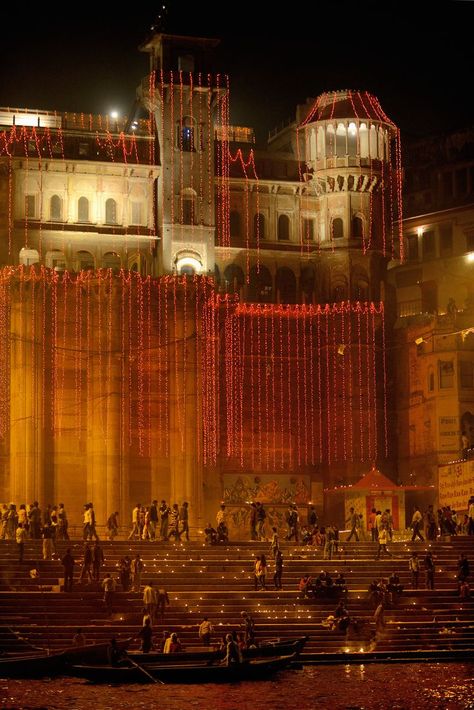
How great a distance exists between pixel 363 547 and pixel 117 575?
8955mm

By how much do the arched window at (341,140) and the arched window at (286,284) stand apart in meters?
5.88

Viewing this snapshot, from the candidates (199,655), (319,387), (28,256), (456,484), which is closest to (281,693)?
(199,655)

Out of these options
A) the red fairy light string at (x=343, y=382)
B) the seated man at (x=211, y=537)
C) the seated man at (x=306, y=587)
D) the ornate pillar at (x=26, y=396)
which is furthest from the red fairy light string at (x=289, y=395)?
the seated man at (x=306, y=587)

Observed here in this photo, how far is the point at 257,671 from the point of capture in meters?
38.8

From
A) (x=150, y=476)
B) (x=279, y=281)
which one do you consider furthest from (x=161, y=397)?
(x=279, y=281)

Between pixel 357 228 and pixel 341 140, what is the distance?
4.12 m

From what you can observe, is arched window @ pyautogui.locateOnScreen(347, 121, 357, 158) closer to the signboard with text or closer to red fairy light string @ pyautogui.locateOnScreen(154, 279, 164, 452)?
red fairy light string @ pyautogui.locateOnScreen(154, 279, 164, 452)

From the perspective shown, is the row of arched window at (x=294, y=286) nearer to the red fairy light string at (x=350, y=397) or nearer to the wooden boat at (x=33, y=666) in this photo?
the red fairy light string at (x=350, y=397)

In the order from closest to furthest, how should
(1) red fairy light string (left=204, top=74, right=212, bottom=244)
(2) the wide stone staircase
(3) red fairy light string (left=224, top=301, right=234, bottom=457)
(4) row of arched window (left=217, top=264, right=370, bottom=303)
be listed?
1. (2) the wide stone staircase
2. (3) red fairy light string (left=224, top=301, right=234, bottom=457)
3. (1) red fairy light string (left=204, top=74, right=212, bottom=244)
4. (4) row of arched window (left=217, top=264, right=370, bottom=303)

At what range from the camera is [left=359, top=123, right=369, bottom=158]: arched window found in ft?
238

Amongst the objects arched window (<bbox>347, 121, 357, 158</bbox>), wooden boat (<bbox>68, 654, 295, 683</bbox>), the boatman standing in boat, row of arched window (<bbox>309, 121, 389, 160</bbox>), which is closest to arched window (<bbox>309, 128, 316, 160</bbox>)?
row of arched window (<bbox>309, 121, 389, 160</bbox>)

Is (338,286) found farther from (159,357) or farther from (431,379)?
(159,357)

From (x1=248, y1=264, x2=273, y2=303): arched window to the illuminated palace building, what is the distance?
0.34 ft

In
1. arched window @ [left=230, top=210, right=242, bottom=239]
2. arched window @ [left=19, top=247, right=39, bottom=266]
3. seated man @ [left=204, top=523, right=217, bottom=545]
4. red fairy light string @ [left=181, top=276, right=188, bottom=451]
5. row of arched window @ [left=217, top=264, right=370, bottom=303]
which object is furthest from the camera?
arched window @ [left=230, top=210, right=242, bottom=239]
